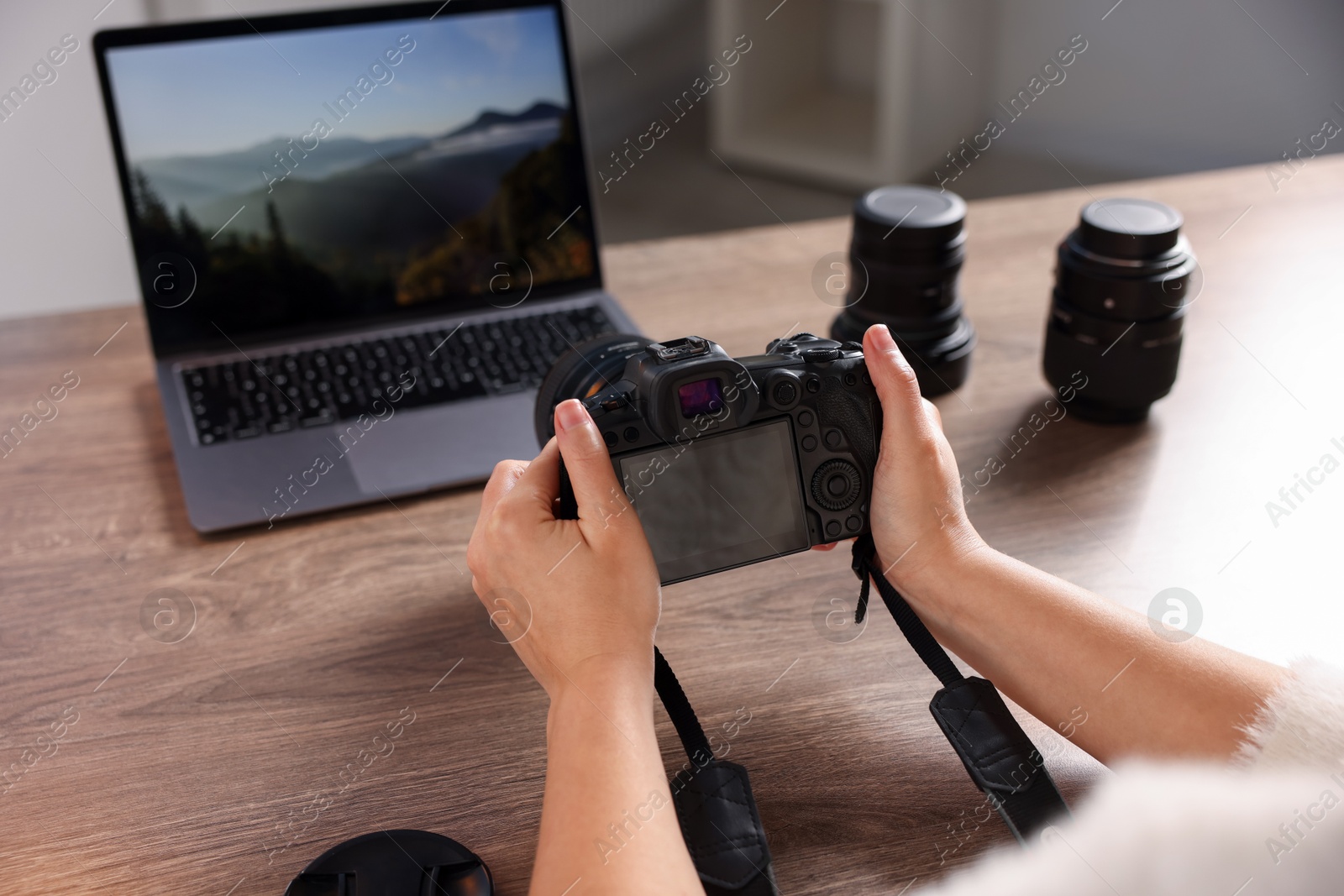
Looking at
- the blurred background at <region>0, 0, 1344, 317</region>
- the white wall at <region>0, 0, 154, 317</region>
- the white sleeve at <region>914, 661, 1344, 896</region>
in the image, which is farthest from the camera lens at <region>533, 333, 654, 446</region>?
the blurred background at <region>0, 0, 1344, 317</region>

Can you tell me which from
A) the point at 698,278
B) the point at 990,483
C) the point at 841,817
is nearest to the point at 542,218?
the point at 698,278

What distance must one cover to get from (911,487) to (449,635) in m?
0.36

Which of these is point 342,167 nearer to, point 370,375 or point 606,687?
point 370,375

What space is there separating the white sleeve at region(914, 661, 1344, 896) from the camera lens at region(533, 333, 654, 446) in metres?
0.40

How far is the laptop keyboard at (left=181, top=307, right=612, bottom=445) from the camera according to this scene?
97cm

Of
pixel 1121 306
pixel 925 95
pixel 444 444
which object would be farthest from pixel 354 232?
pixel 925 95

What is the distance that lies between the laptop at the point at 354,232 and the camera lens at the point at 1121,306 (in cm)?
44

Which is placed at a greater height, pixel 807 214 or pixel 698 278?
pixel 698 278

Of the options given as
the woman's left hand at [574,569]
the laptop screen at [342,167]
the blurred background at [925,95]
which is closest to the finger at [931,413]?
the woman's left hand at [574,569]

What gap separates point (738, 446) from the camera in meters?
0.69

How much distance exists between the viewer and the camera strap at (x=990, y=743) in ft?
1.96

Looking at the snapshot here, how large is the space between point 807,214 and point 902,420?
256 cm

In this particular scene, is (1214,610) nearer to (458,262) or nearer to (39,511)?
(458,262)

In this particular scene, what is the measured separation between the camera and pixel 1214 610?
0.77 metres
